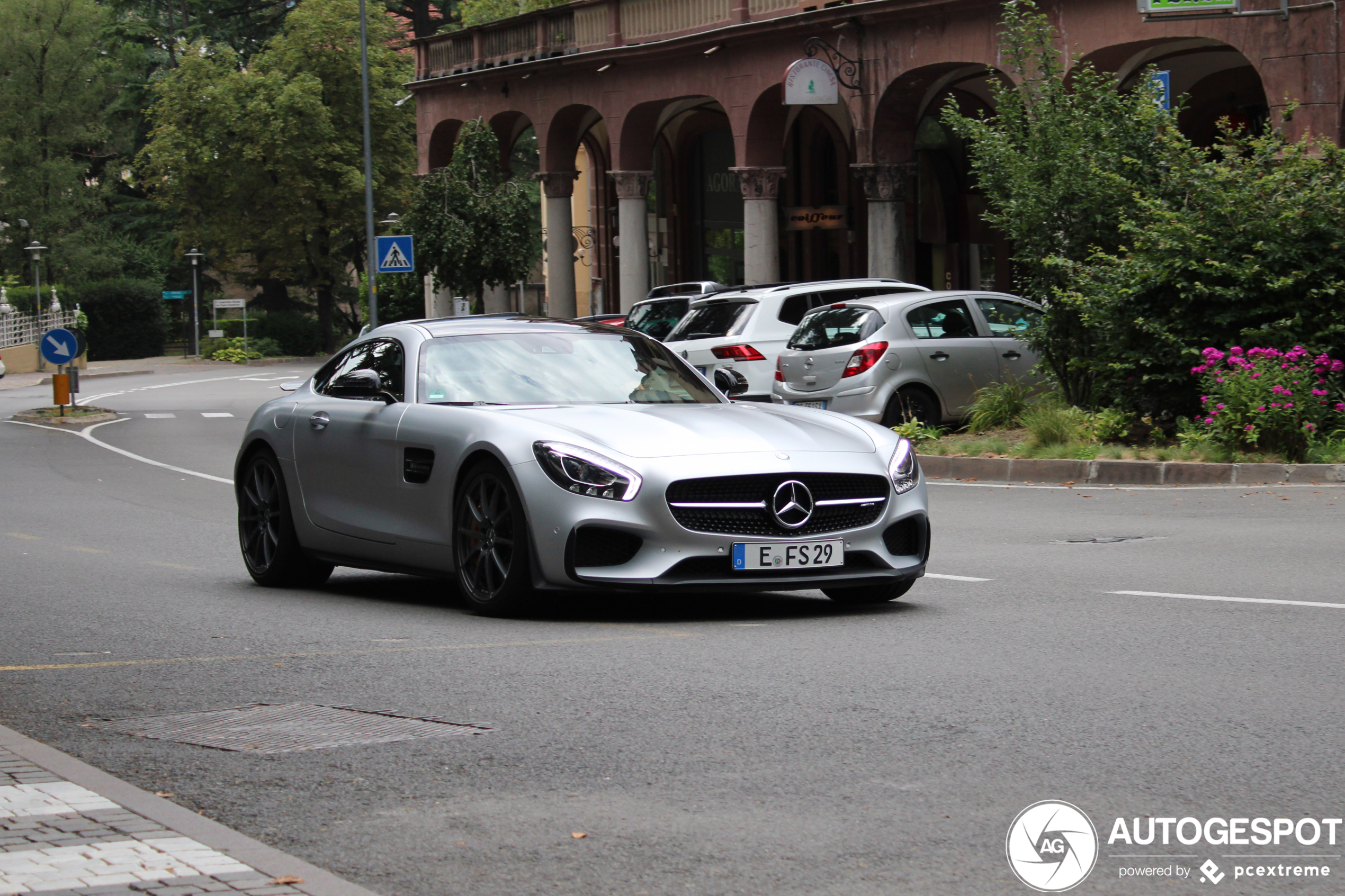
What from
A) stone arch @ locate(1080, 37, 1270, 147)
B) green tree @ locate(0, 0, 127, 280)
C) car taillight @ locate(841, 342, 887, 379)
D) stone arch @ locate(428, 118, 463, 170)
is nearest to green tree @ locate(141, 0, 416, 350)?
green tree @ locate(0, 0, 127, 280)

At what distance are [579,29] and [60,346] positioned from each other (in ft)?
43.7

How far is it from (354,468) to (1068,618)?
3.71 metres

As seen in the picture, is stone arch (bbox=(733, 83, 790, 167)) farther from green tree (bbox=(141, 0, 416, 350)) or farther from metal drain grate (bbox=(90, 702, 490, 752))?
green tree (bbox=(141, 0, 416, 350))

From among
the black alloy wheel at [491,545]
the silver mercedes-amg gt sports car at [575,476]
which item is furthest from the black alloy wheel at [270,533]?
the black alloy wheel at [491,545]

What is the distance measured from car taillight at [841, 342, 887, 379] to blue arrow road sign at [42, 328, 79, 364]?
17.4 metres

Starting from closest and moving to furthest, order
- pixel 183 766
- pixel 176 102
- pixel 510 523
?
pixel 183 766 < pixel 510 523 < pixel 176 102

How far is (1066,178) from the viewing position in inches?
730

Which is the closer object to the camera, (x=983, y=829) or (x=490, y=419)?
(x=983, y=829)

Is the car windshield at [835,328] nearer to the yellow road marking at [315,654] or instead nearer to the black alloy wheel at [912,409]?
the black alloy wheel at [912,409]

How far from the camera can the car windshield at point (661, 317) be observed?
78.4 feet

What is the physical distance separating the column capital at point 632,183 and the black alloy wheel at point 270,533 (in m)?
28.0

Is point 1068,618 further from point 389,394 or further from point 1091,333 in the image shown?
point 1091,333

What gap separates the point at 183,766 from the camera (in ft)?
18.4

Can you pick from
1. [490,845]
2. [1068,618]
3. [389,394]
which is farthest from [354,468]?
[490,845]
